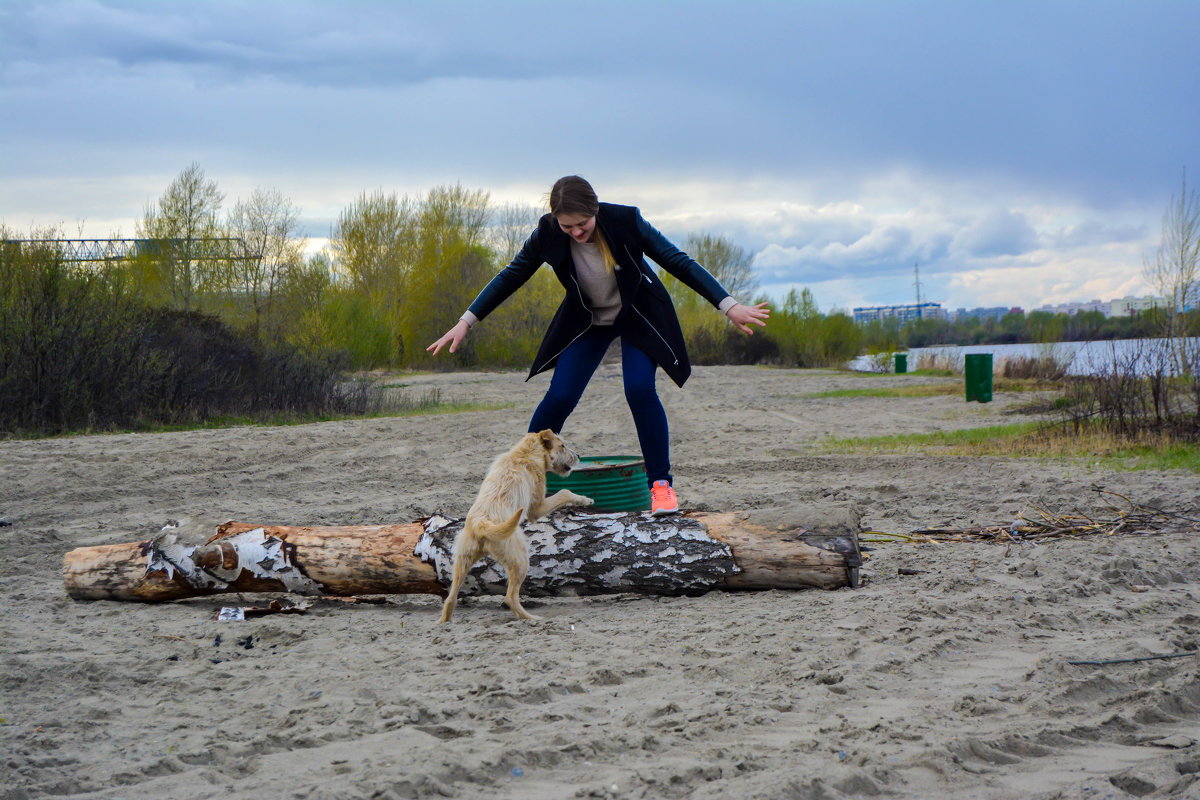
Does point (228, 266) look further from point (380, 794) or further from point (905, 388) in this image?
point (380, 794)

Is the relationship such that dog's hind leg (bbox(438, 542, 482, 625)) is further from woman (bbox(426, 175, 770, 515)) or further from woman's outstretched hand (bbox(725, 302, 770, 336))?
woman's outstretched hand (bbox(725, 302, 770, 336))

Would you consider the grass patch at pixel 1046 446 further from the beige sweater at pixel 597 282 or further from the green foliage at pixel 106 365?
the green foliage at pixel 106 365

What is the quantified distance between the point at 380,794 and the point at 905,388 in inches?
1035

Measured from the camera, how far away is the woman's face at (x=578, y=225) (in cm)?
468

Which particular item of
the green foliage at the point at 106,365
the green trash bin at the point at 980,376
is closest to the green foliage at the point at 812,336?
the green trash bin at the point at 980,376

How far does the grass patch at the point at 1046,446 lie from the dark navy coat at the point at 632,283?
613cm

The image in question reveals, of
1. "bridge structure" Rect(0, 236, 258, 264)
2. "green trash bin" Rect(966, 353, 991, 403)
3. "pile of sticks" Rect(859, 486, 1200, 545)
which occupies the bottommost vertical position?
"pile of sticks" Rect(859, 486, 1200, 545)

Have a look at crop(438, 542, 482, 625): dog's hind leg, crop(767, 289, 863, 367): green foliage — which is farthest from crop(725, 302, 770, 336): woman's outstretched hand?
crop(767, 289, 863, 367): green foliage

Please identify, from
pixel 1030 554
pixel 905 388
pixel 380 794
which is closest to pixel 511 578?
pixel 380 794

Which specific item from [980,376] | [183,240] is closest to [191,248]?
[183,240]

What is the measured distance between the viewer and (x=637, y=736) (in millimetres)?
2867

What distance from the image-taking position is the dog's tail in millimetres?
4180

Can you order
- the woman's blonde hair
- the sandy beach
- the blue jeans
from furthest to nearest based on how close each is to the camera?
the blue jeans < the woman's blonde hair < the sandy beach

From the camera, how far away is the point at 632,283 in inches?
196
